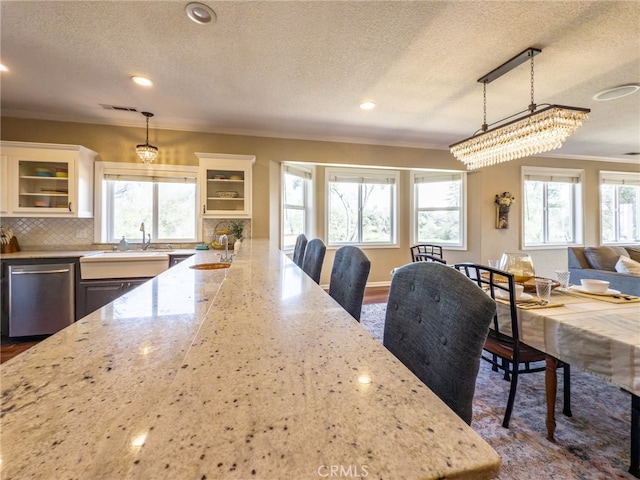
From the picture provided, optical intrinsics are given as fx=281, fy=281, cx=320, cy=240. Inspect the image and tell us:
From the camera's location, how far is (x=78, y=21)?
5.95 feet

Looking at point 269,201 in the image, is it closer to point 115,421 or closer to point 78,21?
point 78,21

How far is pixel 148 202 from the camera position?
3.68 meters

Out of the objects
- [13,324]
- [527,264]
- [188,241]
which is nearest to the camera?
[527,264]

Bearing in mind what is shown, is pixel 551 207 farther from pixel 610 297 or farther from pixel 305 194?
pixel 305 194

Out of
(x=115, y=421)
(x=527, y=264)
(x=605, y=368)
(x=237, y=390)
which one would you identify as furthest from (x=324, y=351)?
(x=527, y=264)

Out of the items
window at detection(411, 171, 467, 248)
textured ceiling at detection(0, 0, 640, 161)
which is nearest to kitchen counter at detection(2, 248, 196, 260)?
textured ceiling at detection(0, 0, 640, 161)

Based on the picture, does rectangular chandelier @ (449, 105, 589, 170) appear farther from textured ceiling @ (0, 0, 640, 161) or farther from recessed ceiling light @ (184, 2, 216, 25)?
recessed ceiling light @ (184, 2, 216, 25)

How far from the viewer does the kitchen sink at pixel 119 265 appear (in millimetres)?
2990

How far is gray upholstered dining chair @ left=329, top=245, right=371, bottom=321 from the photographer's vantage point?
130 centimetres

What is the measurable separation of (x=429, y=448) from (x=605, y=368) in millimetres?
1524

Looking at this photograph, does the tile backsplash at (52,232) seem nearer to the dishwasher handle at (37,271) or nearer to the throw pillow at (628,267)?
the dishwasher handle at (37,271)

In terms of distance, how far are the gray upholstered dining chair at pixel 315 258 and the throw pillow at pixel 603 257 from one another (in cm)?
→ 417

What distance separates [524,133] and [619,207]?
5.40 metres

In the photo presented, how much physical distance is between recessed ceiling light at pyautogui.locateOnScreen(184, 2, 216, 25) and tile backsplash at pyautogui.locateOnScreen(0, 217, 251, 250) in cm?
290
